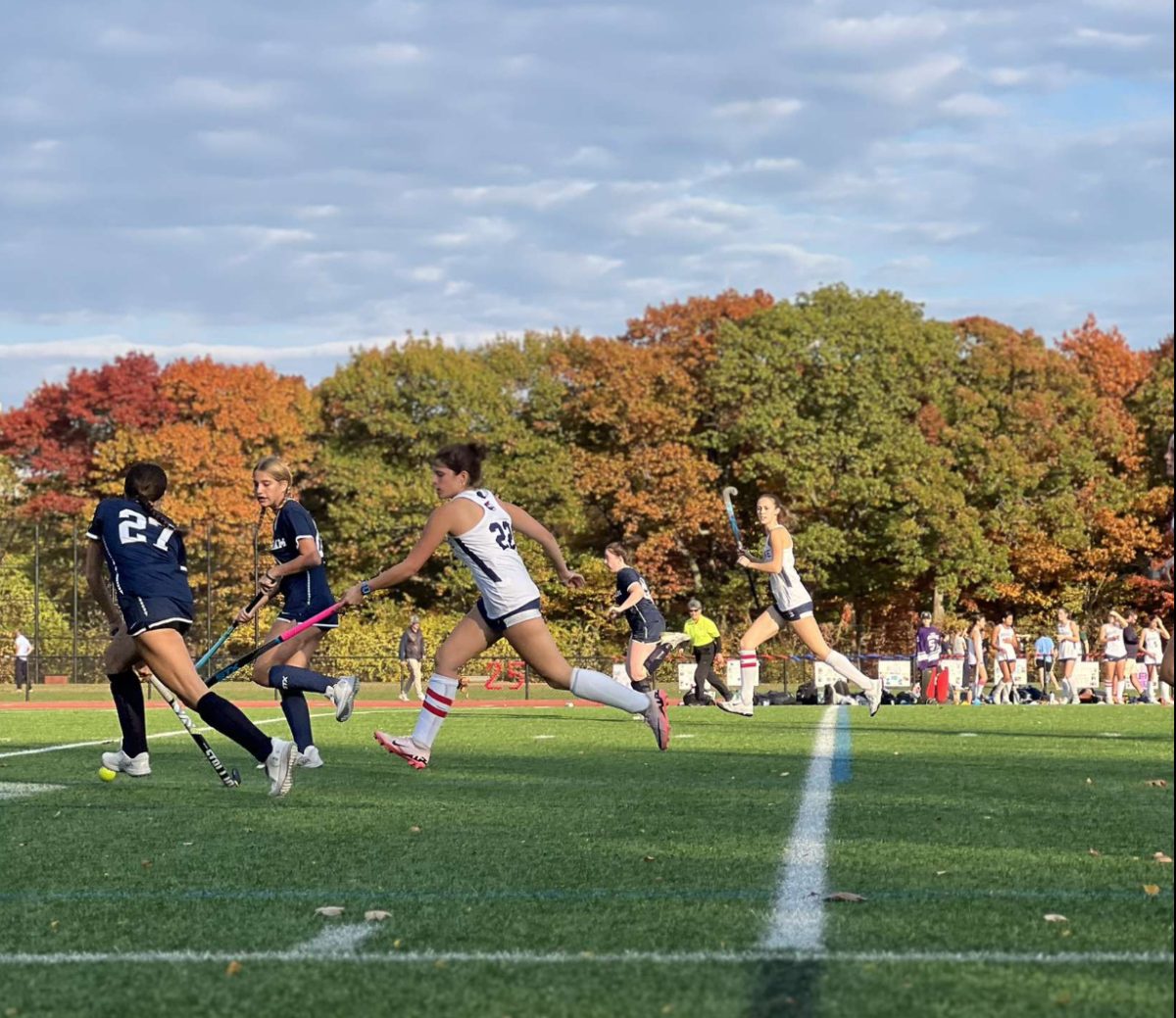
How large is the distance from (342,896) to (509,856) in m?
1.15

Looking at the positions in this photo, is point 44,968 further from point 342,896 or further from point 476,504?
point 476,504

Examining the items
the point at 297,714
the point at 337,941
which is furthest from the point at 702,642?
the point at 337,941

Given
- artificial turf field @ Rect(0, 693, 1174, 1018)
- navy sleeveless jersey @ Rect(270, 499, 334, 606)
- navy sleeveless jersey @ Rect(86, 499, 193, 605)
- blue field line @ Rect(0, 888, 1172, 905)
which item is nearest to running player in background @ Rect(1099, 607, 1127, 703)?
artificial turf field @ Rect(0, 693, 1174, 1018)

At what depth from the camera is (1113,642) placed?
3241 centimetres

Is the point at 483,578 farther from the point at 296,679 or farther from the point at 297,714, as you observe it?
the point at 297,714

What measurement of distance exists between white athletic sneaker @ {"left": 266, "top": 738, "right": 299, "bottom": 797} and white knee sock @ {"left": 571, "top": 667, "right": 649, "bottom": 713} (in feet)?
5.43

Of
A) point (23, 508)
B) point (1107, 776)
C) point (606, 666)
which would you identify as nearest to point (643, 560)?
point (606, 666)

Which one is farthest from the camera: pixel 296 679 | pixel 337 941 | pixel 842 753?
pixel 842 753

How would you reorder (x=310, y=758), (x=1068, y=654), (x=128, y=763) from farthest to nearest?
(x=1068, y=654) → (x=310, y=758) → (x=128, y=763)

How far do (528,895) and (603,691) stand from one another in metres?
3.96

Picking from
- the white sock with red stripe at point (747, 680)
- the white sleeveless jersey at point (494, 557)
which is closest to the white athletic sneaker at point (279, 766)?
the white sleeveless jersey at point (494, 557)

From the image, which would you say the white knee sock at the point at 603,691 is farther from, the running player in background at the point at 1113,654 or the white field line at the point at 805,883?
the running player in background at the point at 1113,654

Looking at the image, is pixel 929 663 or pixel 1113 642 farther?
pixel 929 663

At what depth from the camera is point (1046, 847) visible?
735cm
